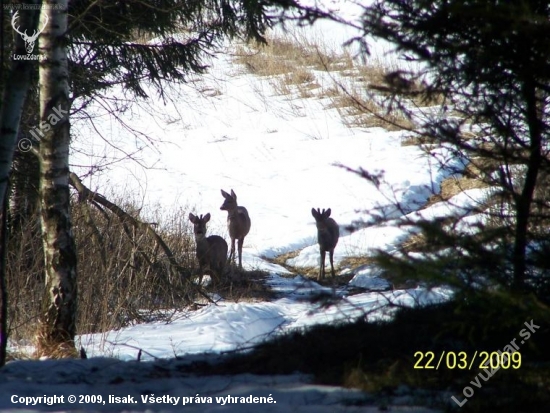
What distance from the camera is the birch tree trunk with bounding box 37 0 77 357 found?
20.3 feet

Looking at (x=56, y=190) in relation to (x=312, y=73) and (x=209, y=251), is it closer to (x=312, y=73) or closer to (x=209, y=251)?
(x=209, y=251)

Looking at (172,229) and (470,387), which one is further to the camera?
(172,229)

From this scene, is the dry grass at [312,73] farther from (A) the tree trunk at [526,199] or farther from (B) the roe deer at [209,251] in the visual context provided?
(A) the tree trunk at [526,199]

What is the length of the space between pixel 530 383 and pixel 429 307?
159 cm

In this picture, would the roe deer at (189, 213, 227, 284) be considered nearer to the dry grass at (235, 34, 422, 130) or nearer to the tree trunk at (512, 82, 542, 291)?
the tree trunk at (512, 82, 542, 291)

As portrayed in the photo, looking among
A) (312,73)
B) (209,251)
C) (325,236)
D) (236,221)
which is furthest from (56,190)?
(312,73)

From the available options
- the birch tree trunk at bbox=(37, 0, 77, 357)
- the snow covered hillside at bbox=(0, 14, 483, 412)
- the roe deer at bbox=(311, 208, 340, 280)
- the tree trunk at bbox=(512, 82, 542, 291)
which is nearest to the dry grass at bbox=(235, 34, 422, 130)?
the snow covered hillside at bbox=(0, 14, 483, 412)

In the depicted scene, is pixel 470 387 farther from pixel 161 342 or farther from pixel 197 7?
pixel 197 7

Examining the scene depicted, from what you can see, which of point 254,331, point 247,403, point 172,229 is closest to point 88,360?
point 247,403

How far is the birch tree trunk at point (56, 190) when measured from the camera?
6.18 meters

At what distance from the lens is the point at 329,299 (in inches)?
166
